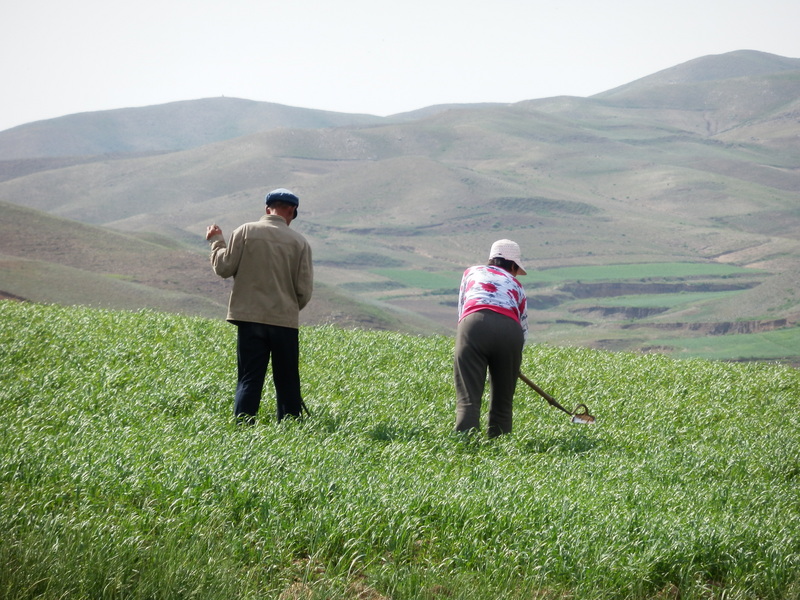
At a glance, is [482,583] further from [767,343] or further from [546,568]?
[767,343]

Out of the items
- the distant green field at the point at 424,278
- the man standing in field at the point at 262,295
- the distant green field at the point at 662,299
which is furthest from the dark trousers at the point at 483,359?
the distant green field at the point at 424,278

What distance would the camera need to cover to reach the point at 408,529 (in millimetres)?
5727

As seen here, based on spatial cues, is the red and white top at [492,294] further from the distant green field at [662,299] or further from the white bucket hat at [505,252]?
the distant green field at [662,299]

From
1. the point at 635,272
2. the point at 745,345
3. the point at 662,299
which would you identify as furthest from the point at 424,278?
the point at 745,345

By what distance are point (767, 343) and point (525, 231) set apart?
89556mm

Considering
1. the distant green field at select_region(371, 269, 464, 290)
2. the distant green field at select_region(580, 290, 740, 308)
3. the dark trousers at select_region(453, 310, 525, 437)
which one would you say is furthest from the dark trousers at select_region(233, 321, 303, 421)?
the distant green field at select_region(371, 269, 464, 290)

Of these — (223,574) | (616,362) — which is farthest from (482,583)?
(616,362)

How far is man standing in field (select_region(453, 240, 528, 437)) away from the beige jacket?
5.18ft

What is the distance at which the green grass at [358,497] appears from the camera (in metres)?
5.05

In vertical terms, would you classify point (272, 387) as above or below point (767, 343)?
above

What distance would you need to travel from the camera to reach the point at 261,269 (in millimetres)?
8367

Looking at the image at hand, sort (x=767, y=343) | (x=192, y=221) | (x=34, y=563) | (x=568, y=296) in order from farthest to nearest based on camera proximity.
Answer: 1. (x=192, y=221)
2. (x=568, y=296)
3. (x=767, y=343)
4. (x=34, y=563)

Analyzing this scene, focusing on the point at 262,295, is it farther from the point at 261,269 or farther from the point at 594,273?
the point at 594,273

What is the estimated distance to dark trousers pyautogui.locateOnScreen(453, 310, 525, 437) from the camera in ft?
27.6
